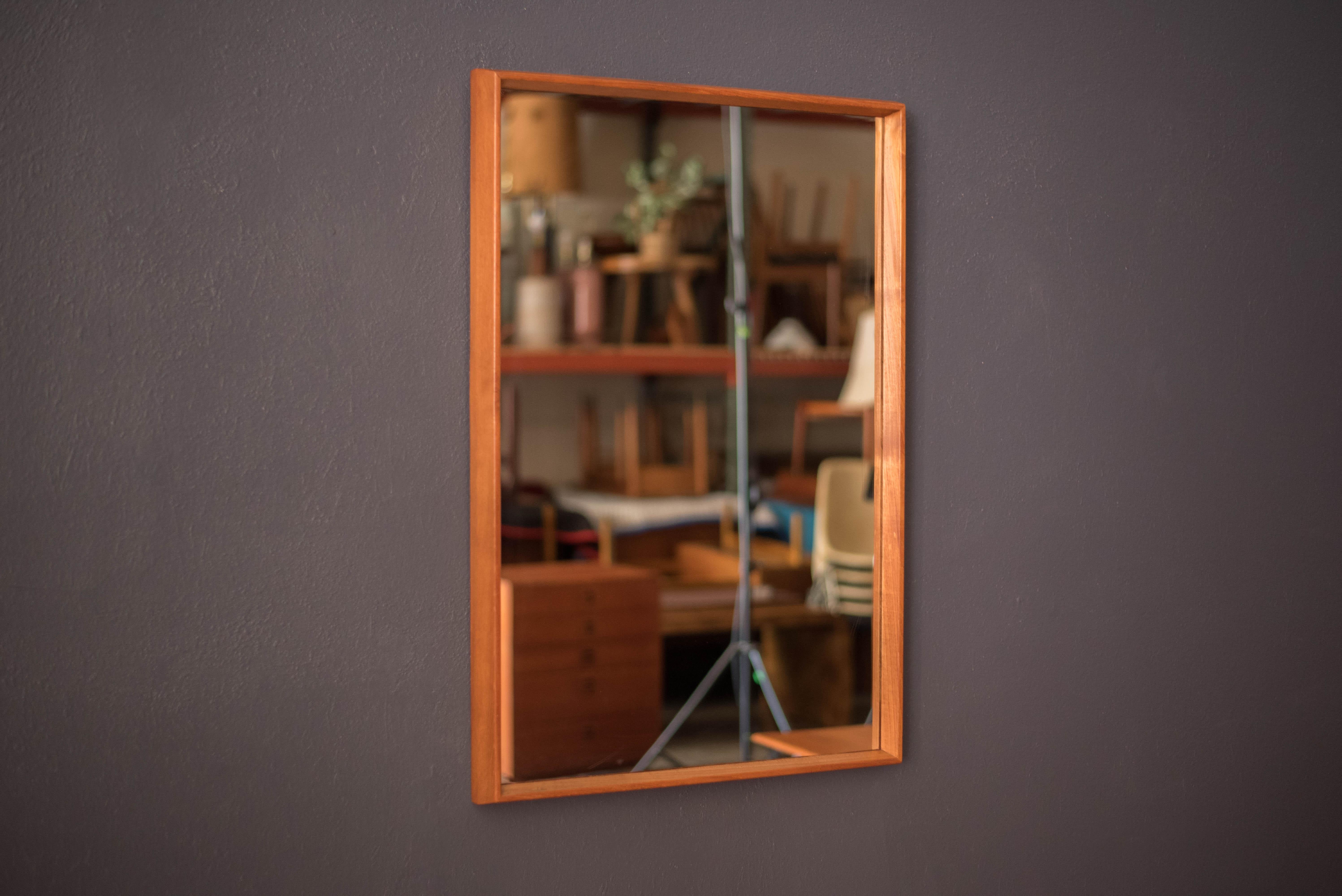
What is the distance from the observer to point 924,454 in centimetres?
212

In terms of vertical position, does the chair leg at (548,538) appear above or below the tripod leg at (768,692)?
above

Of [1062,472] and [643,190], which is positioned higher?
[643,190]

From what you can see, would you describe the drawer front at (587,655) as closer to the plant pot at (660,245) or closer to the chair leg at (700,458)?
the chair leg at (700,458)

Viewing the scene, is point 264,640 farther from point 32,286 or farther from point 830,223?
point 830,223

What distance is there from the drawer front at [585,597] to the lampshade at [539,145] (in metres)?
2.59

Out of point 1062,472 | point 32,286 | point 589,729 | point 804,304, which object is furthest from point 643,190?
point 32,286

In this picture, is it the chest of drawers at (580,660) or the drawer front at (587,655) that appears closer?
the chest of drawers at (580,660)

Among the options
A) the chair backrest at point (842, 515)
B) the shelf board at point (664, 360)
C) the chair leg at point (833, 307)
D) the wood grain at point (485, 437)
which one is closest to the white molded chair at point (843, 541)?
the chair backrest at point (842, 515)

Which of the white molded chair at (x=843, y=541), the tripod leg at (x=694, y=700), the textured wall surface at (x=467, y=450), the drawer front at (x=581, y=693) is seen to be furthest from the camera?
the white molded chair at (x=843, y=541)

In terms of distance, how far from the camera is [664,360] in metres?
5.38

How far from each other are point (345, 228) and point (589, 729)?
1.81m

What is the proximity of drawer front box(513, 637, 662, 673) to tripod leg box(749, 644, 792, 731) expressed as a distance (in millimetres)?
291

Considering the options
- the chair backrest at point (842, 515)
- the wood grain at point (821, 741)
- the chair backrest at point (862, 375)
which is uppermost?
the chair backrest at point (862, 375)

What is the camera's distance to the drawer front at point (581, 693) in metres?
3.24
